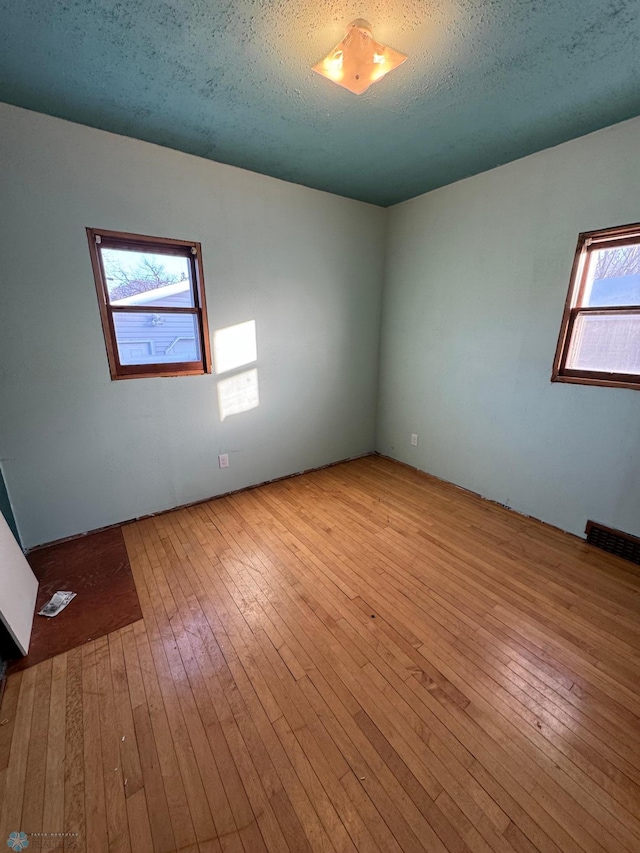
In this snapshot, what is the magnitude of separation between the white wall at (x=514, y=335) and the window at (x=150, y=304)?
6.88 feet

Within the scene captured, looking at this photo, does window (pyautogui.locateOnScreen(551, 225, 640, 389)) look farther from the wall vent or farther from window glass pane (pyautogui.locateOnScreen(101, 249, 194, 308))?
window glass pane (pyautogui.locateOnScreen(101, 249, 194, 308))

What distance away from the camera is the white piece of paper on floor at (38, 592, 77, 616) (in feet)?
6.04

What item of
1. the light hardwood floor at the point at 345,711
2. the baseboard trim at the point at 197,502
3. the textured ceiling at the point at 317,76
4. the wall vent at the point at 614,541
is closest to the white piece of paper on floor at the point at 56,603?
the light hardwood floor at the point at 345,711

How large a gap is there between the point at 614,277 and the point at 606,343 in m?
0.43

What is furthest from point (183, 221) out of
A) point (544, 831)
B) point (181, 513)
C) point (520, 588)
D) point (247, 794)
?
point (544, 831)

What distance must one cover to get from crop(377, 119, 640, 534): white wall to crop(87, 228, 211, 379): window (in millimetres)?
2098

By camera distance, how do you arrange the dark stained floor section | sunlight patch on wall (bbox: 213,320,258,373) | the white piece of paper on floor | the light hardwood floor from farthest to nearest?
sunlight patch on wall (bbox: 213,320,258,373) < the white piece of paper on floor < the dark stained floor section < the light hardwood floor

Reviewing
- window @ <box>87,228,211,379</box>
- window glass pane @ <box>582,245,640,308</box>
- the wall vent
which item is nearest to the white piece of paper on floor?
window @ <box>87,228,211,379</box>

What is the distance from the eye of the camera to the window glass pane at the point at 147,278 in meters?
2.35

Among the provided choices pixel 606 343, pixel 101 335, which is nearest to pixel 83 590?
pixel 101 335

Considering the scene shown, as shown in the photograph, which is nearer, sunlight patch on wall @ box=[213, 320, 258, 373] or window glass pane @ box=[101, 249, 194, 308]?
window glass pane @ box=[101, 249, 194, 308]

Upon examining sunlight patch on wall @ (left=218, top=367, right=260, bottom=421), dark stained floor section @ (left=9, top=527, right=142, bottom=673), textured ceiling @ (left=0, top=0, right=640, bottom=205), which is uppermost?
textured ceiling @ (left=0, top=0, right=640, bottom=205)

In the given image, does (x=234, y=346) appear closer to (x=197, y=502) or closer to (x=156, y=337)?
(x=156, y=337)

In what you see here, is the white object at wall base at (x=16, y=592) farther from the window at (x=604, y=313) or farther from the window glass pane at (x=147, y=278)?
the window at (x=604, y=313)
